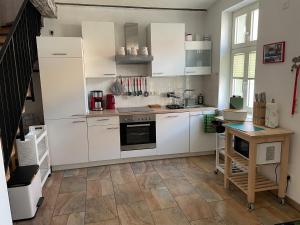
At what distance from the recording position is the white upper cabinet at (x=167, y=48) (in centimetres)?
384

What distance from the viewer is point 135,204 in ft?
8.58

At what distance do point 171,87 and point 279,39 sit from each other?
2118 millimetres

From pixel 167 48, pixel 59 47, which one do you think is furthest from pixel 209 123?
pixel 59 47

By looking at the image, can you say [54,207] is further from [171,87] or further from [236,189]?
[171,87]

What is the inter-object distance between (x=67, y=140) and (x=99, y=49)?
1531 mm

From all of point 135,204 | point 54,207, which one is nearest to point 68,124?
point 54,207

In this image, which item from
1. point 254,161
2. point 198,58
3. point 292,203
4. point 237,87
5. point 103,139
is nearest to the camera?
point 254,161

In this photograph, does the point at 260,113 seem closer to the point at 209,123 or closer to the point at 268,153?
the point at 268,153

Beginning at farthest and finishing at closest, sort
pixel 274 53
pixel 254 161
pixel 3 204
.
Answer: pixel 274 53 < pixel 254 161 < pixel 3 204

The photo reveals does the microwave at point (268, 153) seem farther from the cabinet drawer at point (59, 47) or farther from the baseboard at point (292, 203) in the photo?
the cabinet drawer at point (59, 47)

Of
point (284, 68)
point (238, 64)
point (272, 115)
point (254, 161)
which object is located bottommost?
point (254, 161)

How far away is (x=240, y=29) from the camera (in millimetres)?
3678

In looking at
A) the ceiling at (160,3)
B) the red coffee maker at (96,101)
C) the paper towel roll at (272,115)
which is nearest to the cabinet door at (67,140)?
the red coffee maker at (96,101)

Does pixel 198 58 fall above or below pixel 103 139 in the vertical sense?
above
